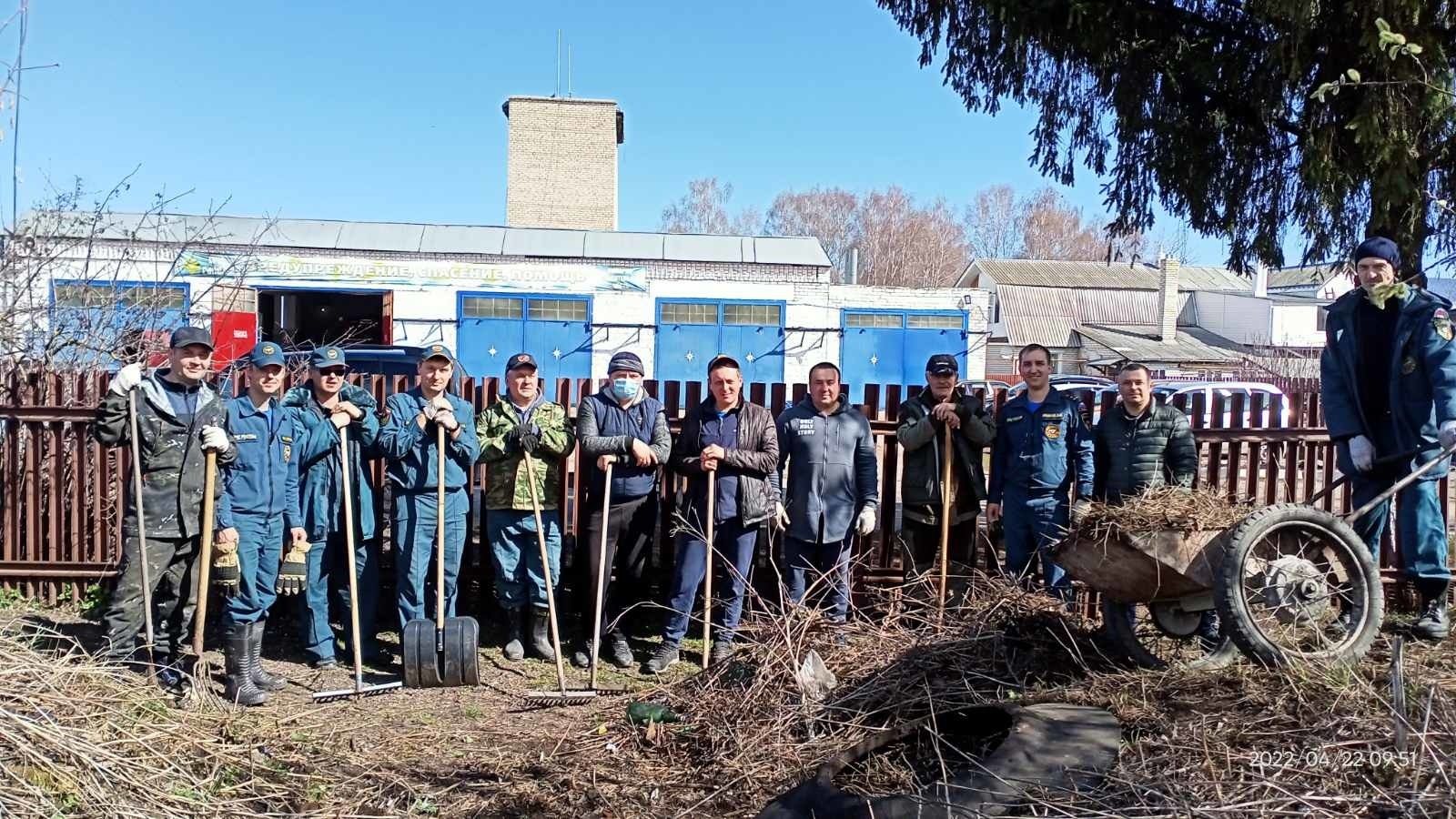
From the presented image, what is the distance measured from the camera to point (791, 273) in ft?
70.5

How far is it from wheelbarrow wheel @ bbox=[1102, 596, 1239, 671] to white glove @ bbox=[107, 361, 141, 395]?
4.81 meters

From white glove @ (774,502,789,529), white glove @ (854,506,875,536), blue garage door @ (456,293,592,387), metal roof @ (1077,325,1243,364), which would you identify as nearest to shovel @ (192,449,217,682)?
white glove @ (774,502,789,529)

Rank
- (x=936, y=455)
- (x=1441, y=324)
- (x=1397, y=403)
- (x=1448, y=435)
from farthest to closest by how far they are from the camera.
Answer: (x=936, y=455) → (x=1397, y=403) → (x=1441, y=324) → (x=1448, y=435)

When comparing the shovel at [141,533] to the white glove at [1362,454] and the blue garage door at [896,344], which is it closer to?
the white glove at [1362,454]

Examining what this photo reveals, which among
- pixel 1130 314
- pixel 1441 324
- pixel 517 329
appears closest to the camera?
pixel 1441 324

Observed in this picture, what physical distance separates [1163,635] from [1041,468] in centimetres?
128

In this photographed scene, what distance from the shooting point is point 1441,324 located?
15.8 ft

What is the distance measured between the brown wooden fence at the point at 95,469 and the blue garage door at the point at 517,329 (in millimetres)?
14089

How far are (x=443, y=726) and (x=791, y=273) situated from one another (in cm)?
1736

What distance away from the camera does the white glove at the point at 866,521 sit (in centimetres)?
597

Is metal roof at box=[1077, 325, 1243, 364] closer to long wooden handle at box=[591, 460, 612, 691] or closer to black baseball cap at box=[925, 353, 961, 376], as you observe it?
black baseball cap at box=[925, 353, 961, 376]

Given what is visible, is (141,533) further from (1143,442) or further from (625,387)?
(1143,442)

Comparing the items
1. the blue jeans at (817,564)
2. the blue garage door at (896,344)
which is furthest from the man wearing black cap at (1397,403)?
the blue garage door at (896,344)

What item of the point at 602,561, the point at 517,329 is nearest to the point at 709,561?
the point at 602,561
